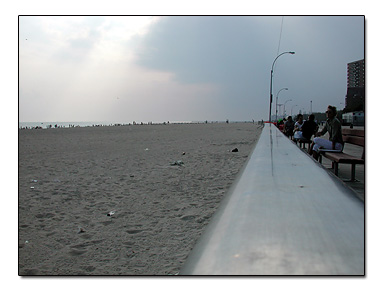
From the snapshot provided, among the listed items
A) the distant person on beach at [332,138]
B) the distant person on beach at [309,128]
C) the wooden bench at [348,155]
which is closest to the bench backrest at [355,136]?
the wooden bench at [348,155]

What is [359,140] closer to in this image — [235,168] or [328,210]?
[235,168]

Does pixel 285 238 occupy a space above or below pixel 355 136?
below

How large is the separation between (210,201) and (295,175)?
3.87 metres

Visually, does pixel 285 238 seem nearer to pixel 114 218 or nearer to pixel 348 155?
pixel 114 218

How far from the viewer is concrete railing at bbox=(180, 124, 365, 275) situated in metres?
0.59

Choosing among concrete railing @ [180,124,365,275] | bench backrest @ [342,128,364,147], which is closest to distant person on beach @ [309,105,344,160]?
bench backrest @ [342,128,364,147]

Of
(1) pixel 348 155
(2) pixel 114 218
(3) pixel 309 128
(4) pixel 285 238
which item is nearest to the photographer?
(4) pixel 285 238

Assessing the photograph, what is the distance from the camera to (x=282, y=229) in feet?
2.36

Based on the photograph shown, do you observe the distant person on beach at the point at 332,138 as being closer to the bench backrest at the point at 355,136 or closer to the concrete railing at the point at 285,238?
the bench backrest at the point at 355,136

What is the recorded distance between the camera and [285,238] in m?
0.68

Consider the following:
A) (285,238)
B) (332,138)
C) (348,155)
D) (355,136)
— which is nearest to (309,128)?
(355,136)

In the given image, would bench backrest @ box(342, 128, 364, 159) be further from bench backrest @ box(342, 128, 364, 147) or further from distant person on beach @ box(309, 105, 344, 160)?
distant person on beach @ box(309, 105, 344, 160)

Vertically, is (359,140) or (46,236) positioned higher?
(359,140)

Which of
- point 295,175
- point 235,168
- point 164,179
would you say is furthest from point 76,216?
point 235,168
